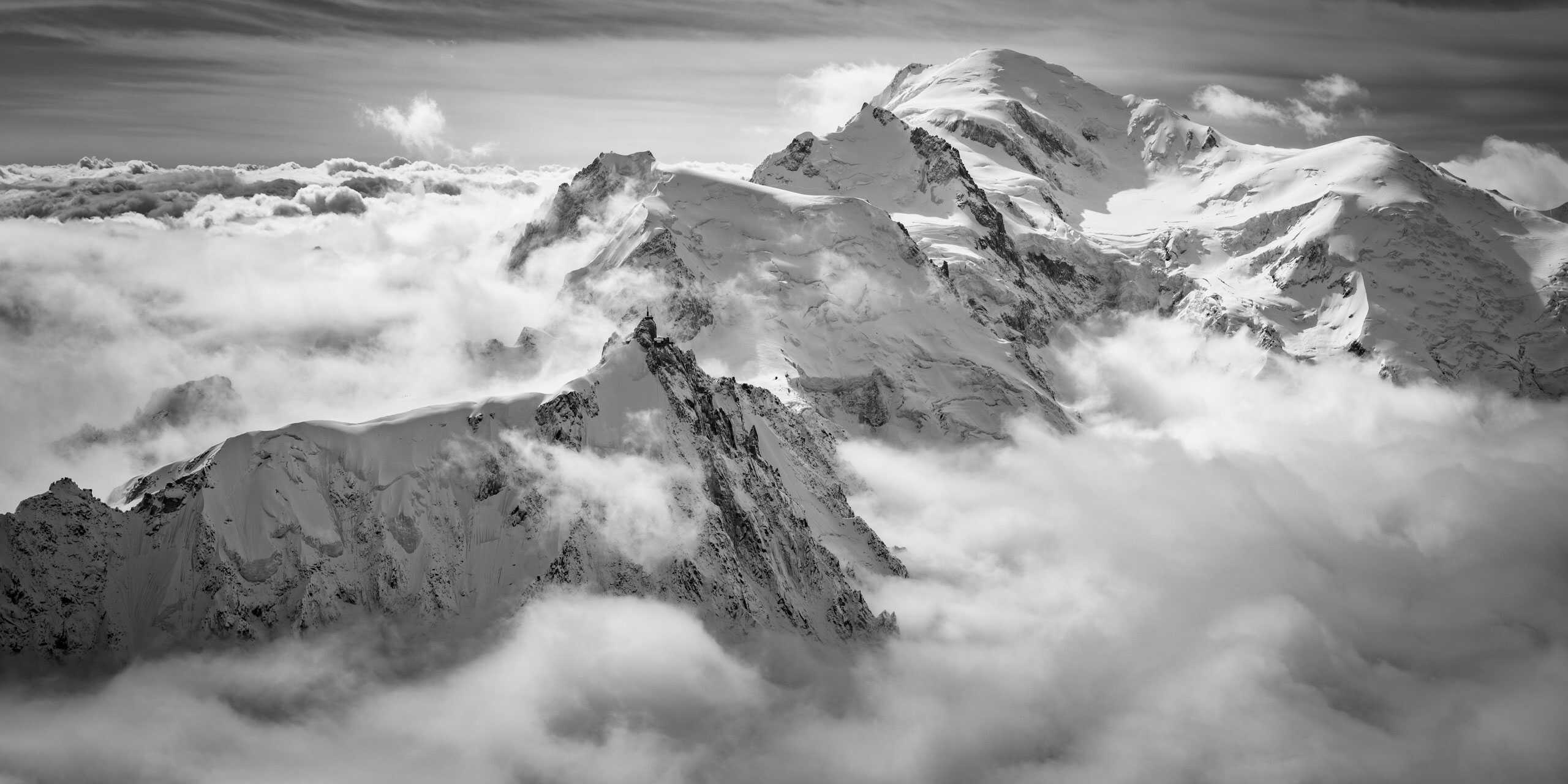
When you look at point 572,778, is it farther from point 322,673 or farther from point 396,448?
point 396,448

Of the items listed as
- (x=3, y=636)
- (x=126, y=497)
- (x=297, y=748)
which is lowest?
(x=297, y=748)

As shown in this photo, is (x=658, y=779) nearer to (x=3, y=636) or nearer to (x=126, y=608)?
(x=126, y=608)

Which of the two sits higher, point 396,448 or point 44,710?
point 396,448

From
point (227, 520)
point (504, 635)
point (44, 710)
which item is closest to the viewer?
point (44, 710)

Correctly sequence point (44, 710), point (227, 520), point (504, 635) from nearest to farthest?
1. point (44, 710)
2. point (227, 520)
3. point (504, 635)

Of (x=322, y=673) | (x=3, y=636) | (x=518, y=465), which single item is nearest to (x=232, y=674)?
(x=322, y=673)

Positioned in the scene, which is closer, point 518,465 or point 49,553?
point 49,553

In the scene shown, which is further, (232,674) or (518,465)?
(518,465)

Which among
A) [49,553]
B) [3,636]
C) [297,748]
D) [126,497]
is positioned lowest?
[297,748]

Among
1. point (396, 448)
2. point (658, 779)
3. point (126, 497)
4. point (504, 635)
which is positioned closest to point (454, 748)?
point (504, 635)
